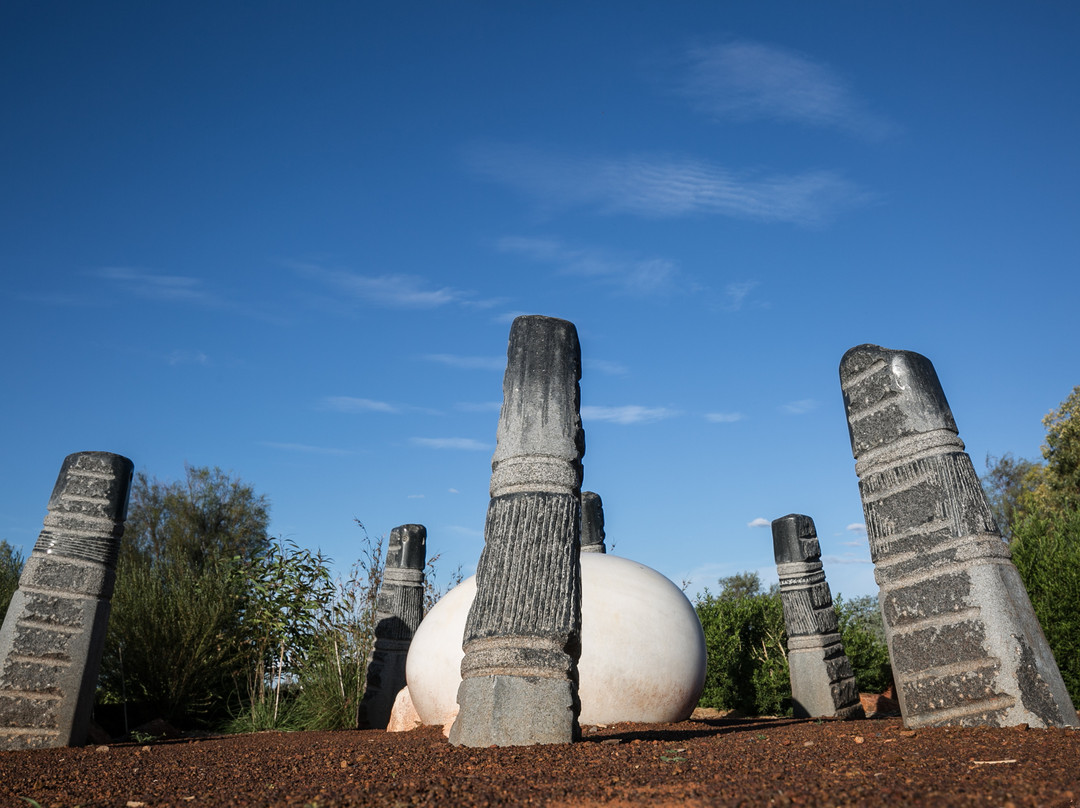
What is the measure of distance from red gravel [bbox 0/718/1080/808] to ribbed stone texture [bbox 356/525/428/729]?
504 cm

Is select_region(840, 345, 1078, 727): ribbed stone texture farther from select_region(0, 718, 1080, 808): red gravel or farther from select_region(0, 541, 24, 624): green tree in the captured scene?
select_region(0, 541, 24, 624): green tree

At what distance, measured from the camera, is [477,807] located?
268cm

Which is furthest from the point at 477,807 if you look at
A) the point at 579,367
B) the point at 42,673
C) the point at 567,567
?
the point at 42,673

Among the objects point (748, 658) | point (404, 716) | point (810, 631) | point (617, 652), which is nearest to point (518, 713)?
point (617, 652)

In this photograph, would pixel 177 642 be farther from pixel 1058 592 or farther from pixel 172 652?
pixel 1058 592

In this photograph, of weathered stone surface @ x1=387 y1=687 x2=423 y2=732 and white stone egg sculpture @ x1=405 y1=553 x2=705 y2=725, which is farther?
weathered stone surface @ x1=387 y1=687 x2=423 y2=732

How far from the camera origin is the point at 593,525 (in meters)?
11.1

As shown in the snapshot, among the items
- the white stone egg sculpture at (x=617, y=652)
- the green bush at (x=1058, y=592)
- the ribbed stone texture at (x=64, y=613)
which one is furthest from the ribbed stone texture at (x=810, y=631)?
the ribbed stone texture at (x=64, y=613)

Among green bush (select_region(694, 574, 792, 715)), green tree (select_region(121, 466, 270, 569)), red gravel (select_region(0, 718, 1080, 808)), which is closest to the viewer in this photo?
red gravel (select_region(0, 718, 1080, 808))

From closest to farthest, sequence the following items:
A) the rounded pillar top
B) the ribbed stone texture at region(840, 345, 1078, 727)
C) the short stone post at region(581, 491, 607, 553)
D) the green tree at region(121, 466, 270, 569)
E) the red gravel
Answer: the red gravel, the ribbed stone texture at region(840, 345, 1078, 727), the rounded pillar top, the short stone post at region(581, 491, 607, 553), the green tree at region(121, 466, 270, 569)

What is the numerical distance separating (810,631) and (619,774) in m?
6.84

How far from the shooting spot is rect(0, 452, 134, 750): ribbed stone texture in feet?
20.6

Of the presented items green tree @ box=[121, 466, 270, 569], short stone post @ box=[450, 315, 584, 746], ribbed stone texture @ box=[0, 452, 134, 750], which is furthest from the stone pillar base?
green tree @ box=[121, 466, 270, 569]

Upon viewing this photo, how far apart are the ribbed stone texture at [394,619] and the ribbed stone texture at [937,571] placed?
669cm
